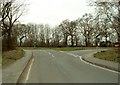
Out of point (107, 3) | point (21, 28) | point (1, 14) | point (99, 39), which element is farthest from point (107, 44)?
point (107, 3)

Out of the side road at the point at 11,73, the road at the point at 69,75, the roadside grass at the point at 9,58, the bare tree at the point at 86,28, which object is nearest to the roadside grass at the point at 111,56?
the road at the point at 69,75

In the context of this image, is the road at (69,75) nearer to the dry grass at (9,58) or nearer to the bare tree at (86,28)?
the dry grass at (9,58)

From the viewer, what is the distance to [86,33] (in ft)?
379

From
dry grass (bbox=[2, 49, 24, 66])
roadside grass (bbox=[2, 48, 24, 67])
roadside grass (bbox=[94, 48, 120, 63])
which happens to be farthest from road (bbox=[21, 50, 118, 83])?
roadside grass (bbox=[94, 48, 120, 63])

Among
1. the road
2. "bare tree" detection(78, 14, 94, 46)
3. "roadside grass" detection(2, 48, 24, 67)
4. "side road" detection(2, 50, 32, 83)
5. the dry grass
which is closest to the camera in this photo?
"side road" detection(2, 50, 32, 83)

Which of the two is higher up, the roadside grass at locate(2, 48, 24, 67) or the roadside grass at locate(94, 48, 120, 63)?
the roadside grass at locate(94, 48, 120, 63)

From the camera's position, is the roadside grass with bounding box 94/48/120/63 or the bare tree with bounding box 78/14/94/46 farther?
the bare tree with bounding box 78/14/94/46

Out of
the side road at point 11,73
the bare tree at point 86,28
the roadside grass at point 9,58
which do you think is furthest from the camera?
the bare tree at point 86,28

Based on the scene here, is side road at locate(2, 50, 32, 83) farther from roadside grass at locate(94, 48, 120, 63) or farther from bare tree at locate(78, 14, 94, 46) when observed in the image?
bare tree at locate(78, 14, 94, 46)

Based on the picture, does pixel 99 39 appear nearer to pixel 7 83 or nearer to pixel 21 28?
pixel 21 28

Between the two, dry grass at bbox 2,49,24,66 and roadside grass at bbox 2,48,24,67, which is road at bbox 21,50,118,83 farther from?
dry grass at bbox 2,49,24,66

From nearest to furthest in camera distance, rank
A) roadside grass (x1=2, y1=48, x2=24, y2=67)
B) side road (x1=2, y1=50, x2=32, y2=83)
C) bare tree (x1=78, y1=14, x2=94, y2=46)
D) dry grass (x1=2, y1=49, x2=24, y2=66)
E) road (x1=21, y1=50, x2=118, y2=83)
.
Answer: side road (x1=2, y1=50, x2=32, y2=83) < road (x1=21, y1=50, x2=118, y2=83) < roadside grass (x1=2, y1=48, x2=24, y2=67) < dry grass (x1=2, y1=49, x2=24, y2=66) < bare tree (x1=78, y1=14, x2=94, y2=46)

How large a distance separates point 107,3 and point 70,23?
288ft

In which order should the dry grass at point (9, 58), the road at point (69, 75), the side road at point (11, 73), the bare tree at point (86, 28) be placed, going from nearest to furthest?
the side road at point (11, 73) < the road at point (69, 75) < the dry grass at point (9, 58) < the bare tree at point (86, 28)
